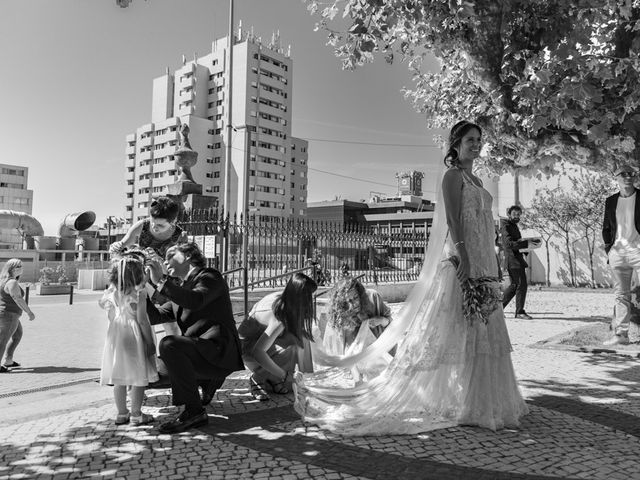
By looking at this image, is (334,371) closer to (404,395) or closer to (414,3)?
(404,395)

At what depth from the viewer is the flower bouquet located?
12.3ft

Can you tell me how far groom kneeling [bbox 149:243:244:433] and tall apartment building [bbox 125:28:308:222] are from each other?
63.9m

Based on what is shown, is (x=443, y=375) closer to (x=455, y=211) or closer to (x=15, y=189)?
(x=455, y=211)

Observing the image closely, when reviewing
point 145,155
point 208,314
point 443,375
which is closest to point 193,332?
point 208,314

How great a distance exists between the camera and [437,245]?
13.3 feet

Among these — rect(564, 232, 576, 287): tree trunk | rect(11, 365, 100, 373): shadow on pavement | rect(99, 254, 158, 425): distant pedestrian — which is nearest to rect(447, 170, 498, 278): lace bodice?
rect(99, 254, 158, 425): distant pedestrian

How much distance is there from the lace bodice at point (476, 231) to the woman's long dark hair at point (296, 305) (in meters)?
1.28

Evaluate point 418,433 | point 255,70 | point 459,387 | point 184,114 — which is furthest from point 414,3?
point 184,114

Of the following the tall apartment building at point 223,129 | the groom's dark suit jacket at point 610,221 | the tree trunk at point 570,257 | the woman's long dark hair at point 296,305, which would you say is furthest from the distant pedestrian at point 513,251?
the tall apartment building at point 223,129

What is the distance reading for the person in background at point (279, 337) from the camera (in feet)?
13.9

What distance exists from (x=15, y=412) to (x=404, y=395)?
3.39m

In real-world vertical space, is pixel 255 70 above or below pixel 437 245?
above

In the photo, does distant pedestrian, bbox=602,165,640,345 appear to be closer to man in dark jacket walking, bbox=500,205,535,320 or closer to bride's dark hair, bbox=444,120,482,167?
man in dark jacket walking, bbox=500,205,535,320

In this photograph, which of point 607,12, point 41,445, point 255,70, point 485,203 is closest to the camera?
point 41,445
